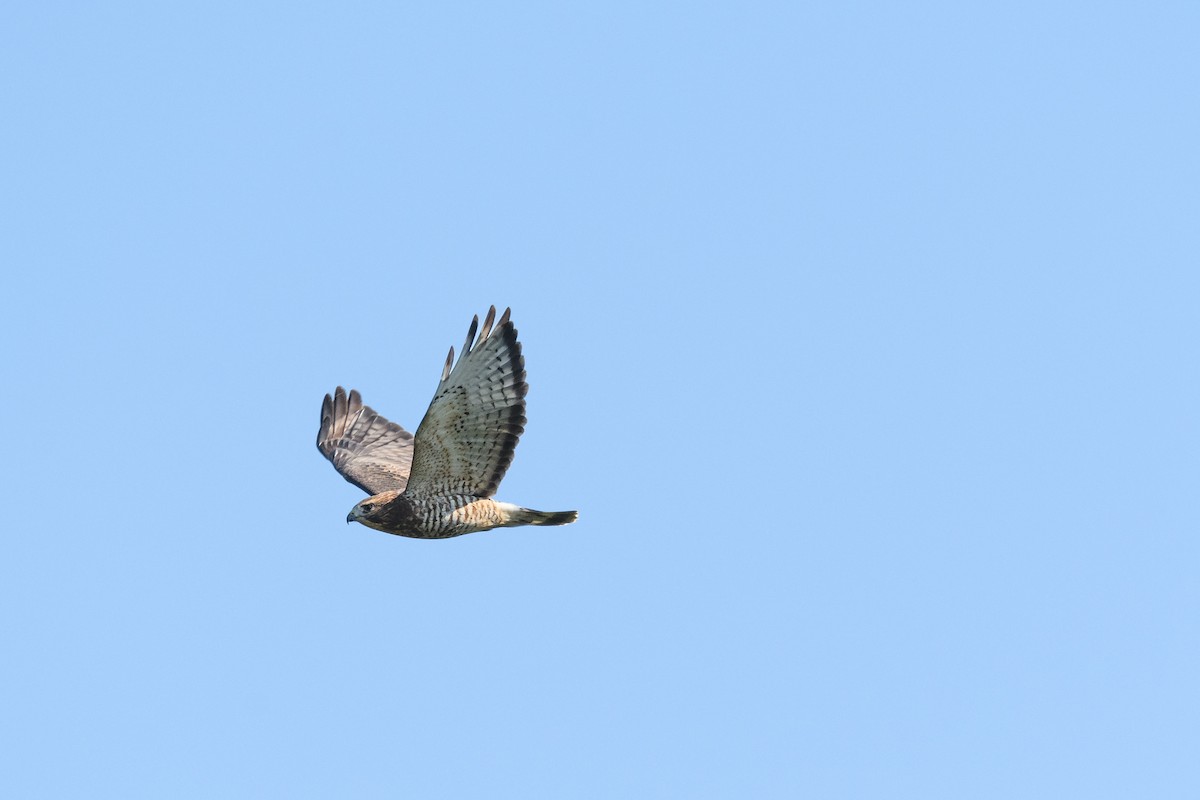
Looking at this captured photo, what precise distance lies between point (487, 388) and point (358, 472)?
11.0 feet

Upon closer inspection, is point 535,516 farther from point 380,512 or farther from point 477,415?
point 380,512

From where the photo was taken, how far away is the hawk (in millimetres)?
13062

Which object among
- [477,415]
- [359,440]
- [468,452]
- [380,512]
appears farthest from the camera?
[359,440]

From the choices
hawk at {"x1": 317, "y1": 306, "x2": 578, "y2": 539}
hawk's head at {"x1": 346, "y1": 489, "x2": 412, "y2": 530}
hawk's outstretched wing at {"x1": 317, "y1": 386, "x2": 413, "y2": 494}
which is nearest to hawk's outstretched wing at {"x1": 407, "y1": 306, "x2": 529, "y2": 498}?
hawk at {"x1": 317, "y1": 306, "x2": 578, "y2": 539}

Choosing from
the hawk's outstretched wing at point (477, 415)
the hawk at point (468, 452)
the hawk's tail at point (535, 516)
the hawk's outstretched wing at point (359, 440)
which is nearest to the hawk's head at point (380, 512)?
the hawk at point (468, 452)

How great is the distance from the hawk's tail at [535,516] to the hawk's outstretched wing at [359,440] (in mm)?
2484

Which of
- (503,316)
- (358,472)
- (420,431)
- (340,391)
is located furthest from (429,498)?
(340,391)

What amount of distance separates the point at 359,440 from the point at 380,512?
352 cm

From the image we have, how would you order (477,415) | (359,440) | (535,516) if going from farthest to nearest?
(359,440), (535,516), (477,415)

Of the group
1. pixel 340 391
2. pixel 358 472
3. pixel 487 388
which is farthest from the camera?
pixel 340 391

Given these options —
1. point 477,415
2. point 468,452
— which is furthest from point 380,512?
point 477,415

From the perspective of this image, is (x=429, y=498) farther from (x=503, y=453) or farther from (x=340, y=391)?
(x=340, y=391)

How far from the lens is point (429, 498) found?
13516 mm

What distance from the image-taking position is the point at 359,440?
55.8 feet
